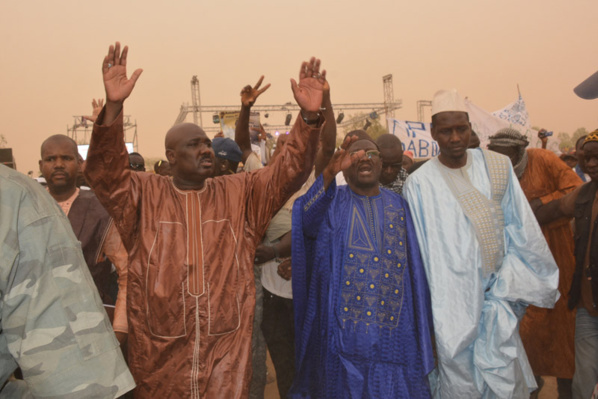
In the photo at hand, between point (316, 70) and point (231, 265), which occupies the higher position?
point (316, 70)

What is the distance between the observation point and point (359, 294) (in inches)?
147

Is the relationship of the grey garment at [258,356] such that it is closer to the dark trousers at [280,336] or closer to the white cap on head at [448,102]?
the dark trousers at [280,336]

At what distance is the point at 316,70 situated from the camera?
3084mm

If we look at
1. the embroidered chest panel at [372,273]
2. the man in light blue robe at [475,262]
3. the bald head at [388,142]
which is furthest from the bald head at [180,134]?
the bald head at [388,142]

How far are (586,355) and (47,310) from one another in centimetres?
383

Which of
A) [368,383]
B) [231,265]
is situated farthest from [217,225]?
[368,383]

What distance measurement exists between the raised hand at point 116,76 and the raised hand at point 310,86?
2.66 feet

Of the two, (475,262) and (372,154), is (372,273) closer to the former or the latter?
(475,262)

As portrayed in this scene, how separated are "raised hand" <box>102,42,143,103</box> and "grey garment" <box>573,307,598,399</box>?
3.45 m

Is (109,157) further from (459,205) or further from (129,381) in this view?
(459,205)

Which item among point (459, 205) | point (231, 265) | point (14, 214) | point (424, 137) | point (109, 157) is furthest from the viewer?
point (424, 137)

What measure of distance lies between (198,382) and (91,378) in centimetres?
162

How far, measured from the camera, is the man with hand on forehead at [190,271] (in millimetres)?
2926

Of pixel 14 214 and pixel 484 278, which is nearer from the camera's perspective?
pixel 14 214
